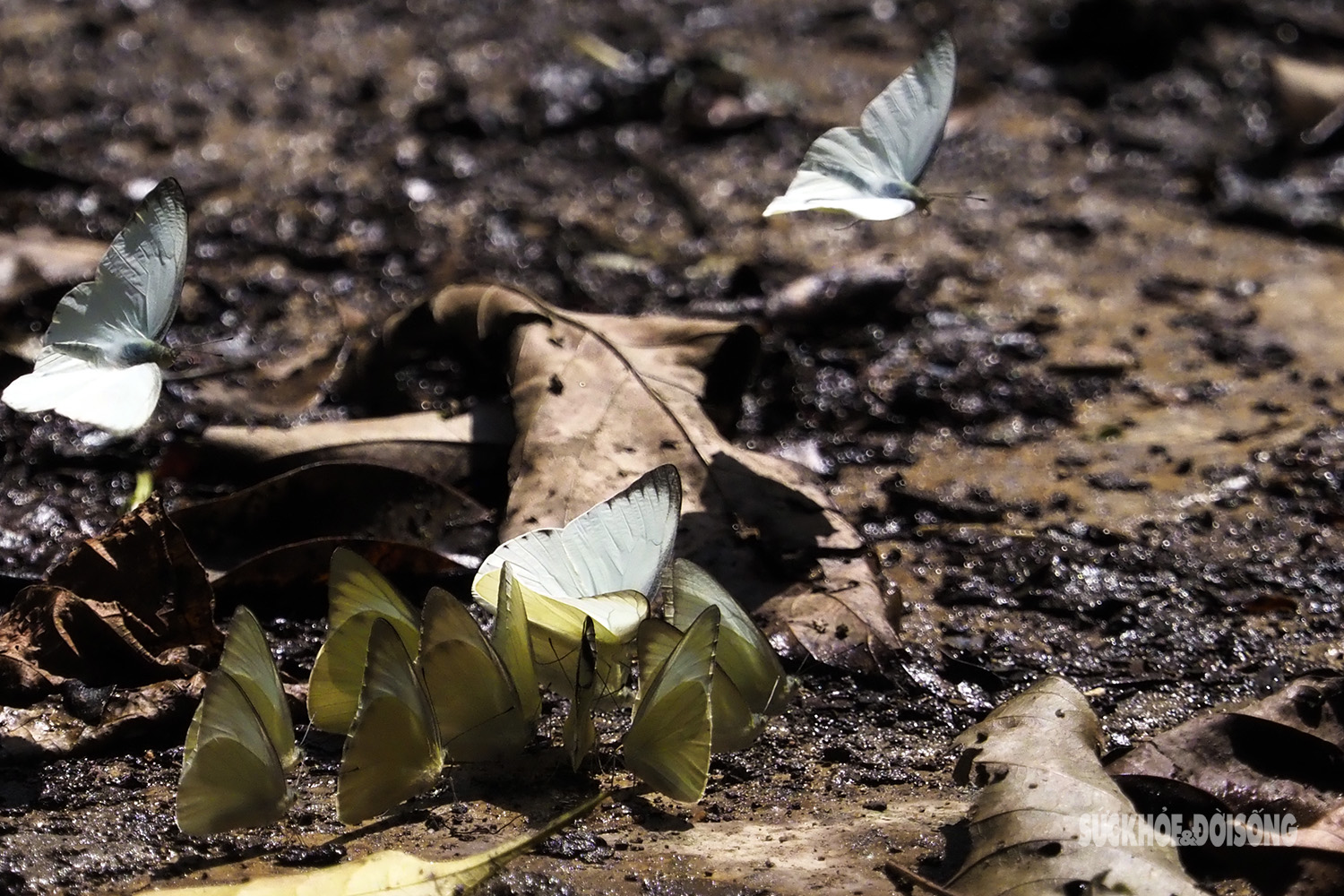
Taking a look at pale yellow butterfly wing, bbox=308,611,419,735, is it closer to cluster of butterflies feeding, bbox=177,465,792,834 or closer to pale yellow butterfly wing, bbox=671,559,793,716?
cluster of butterflies feeding, bbox=177,465,792,834

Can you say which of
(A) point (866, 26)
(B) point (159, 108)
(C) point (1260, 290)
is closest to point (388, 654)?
(C) point (1260, 290)

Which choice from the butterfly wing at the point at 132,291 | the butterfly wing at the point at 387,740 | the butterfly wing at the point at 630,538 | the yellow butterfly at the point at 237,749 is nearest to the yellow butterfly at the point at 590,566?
the butterfly wing at the point at 630,538

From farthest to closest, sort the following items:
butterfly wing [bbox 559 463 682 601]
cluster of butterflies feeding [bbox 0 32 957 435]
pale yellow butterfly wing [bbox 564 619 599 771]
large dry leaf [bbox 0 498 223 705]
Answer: cluster of butterflies feeding [bbox 0 32 957 435] < large dry leaf [bbox 0 498 223 705] < butterfly wing [bbox 559 463 682 601] < pale yellow butterfly wing [bbox 564 619 599 771]

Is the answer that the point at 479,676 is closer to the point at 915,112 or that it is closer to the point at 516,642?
the point at 516,642

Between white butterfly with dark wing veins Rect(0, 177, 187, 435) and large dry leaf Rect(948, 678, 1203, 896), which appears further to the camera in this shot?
white butterfly with dark wing veins Rect(0, 177, 187, 435)

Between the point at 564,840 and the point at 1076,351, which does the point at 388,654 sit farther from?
the point at 1076,351

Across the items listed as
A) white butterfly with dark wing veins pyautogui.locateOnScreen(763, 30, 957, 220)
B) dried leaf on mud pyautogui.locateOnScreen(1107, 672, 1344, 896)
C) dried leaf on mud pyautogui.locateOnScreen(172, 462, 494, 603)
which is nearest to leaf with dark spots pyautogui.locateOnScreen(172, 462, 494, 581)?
dried leaf on mud pyautogui.locateOnScreen(172, 462, 494, 603)

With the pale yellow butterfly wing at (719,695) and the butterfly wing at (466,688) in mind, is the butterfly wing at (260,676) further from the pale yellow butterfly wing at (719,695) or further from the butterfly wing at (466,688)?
the pale yellow butterfly wing at (719,695)
